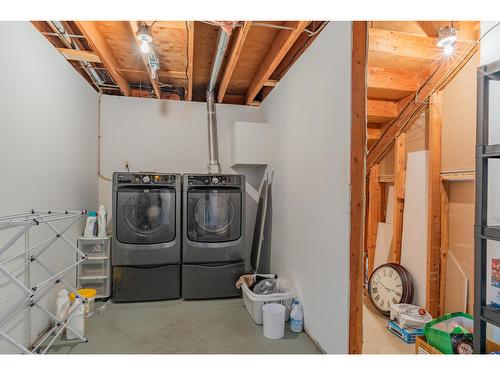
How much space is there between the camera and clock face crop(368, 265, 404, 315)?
2.72 m

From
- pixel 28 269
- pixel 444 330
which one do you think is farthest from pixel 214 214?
pixel 444 330

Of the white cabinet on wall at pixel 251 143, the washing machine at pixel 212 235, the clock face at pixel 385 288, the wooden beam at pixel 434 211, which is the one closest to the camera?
the wooden beam at pixel 434 211

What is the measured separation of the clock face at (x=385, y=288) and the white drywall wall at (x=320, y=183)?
916 mm

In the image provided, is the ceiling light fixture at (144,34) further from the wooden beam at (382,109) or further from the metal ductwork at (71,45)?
the wooden beam at (382,109)

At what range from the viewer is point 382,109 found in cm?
311

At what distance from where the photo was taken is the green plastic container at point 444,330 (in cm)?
176

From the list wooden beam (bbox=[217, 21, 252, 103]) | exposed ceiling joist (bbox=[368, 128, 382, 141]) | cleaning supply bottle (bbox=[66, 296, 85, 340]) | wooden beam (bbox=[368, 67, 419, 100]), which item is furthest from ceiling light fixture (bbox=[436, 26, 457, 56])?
cleaning supply bottle (bbox=[66, 296, 85, 340])

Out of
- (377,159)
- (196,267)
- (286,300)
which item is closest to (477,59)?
(377,159)

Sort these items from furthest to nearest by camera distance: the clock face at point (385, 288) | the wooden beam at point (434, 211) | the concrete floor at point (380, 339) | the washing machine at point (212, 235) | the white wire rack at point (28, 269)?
the washing machine at point (212, 235) < the clock face at point (385, 288) < the wooden beam at point (434, 211) < the concrete floor at point (380, 339) < the white wire rack at point (28, 269)

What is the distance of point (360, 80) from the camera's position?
1771 mm

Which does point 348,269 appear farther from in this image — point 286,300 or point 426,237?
point 426,237

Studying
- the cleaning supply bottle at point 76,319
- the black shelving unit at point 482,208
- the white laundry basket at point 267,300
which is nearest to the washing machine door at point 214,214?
the white laundry basket at point 267,300

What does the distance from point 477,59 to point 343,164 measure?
167cm

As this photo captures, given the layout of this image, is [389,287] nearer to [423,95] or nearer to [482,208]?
[482,208]
